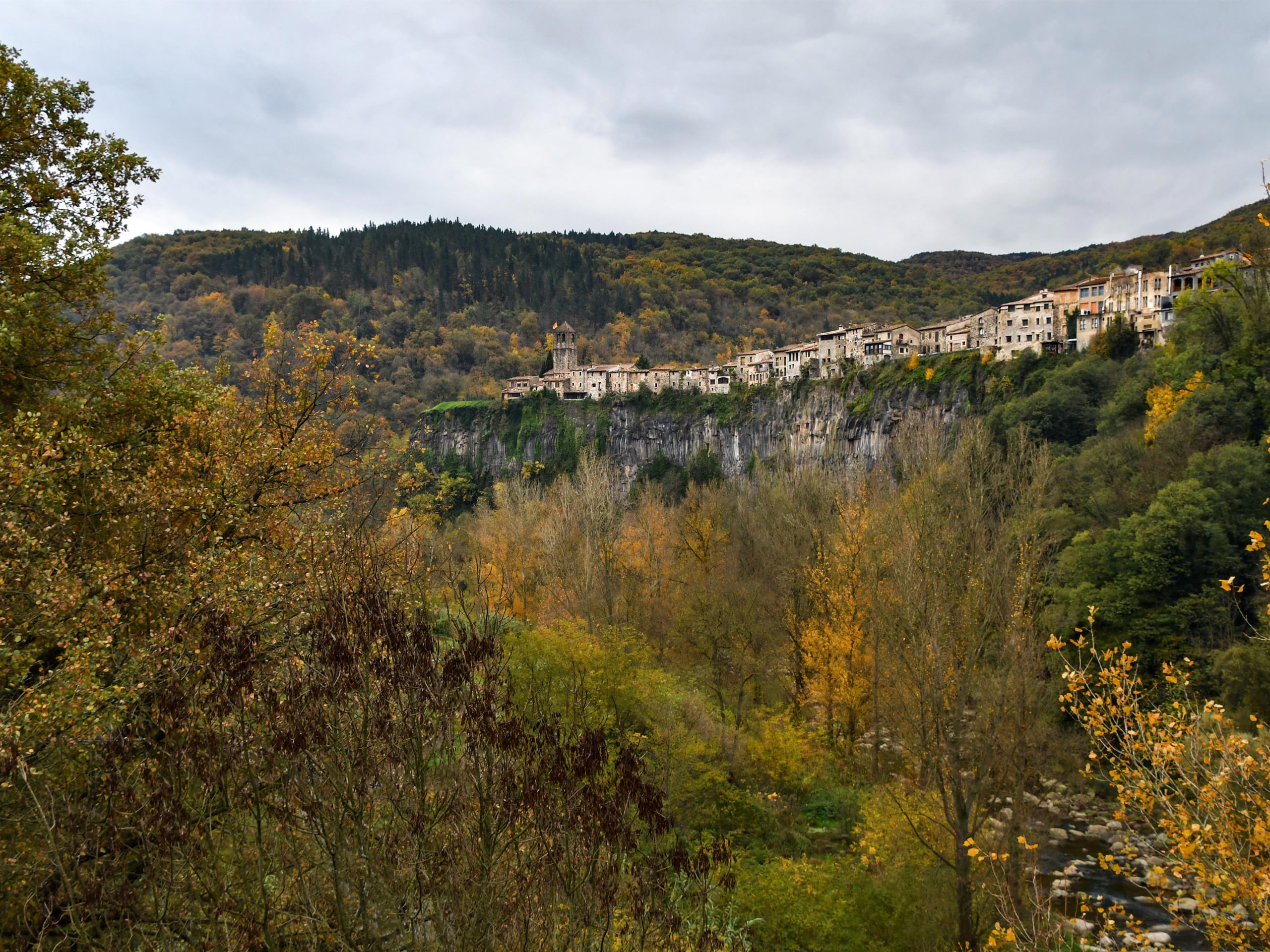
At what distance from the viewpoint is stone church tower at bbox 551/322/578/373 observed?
116250mm

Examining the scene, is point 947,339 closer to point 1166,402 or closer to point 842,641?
point 1166,402

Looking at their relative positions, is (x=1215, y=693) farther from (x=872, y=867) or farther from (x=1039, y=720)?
(x=872, y=867)

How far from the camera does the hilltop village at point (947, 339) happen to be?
188ft

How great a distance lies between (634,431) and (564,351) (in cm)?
2993

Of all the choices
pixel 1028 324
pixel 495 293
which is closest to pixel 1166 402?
pixel 1028 324

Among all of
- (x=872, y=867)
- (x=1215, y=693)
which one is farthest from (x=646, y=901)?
(x=1215, y=693)

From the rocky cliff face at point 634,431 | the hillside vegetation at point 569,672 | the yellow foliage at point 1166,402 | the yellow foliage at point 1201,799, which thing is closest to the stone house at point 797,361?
the rocky cliff face at point 634,431

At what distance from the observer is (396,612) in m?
5.81

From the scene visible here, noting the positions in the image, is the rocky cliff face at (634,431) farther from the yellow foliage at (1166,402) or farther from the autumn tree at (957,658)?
the autumn tree at (957,658)

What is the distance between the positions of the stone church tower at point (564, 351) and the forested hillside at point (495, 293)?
687cm

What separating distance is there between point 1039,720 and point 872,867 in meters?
7.27

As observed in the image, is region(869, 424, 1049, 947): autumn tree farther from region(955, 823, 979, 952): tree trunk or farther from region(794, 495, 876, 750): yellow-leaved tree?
region(794, 495, 876, 750): yellow-leaved tree

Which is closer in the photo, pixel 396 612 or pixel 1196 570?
pixel 396 612

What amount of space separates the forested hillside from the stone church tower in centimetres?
687
